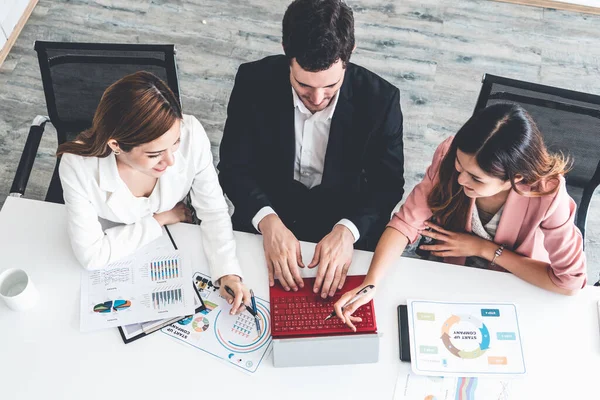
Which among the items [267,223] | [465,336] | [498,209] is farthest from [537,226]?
[267,223]

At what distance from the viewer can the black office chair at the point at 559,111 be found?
72.2 inches

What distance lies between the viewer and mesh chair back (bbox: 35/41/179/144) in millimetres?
1872

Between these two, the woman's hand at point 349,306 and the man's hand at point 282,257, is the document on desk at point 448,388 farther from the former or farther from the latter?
the man's hand at point 282,257

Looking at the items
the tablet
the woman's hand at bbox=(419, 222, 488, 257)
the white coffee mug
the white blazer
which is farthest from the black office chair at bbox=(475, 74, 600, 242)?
the white coffee mug

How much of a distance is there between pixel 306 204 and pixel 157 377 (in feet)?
2.84

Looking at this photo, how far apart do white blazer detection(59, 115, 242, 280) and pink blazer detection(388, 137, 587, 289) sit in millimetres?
545

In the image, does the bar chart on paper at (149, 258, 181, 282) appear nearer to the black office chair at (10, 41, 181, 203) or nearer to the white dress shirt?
the white dress shirt

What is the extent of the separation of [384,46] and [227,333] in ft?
7.42

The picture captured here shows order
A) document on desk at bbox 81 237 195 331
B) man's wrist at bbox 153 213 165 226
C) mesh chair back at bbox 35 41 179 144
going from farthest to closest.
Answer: mesh chair back at bbox 35 41 179 144 < man's wrist at bbox 153 213 165 226 < document on desk at bbox 81 237 195 331

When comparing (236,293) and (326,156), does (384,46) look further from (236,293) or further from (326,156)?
(236,293)

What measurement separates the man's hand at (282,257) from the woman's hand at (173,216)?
26 centimetres

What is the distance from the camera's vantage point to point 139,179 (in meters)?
1.78

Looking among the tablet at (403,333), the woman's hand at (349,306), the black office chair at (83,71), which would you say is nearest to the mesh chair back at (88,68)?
the black office chair at (83,71)

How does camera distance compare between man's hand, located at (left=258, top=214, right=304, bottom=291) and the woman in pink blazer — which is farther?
A: man's hand, located at (left=258, top=214, right=304, bottom=291)
